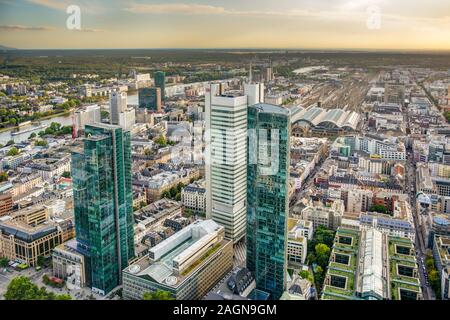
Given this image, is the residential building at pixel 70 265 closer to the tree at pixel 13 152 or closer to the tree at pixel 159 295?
the tree at pixel 159 295

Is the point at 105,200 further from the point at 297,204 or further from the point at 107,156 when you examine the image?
the point at 297,204

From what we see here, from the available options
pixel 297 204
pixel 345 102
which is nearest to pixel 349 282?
pixel 297 204

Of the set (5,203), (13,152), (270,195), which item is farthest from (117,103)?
(270,195)

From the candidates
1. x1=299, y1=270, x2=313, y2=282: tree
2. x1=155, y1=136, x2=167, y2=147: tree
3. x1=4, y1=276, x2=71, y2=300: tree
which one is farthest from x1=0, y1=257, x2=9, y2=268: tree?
x1=155, y1=136, x2=167, y2=147: tree

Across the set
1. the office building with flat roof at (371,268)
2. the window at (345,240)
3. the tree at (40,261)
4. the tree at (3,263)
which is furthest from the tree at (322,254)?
the tree at (3,263)

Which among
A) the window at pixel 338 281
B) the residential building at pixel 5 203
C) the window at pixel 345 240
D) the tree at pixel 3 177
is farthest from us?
the tree at pixel 3 177

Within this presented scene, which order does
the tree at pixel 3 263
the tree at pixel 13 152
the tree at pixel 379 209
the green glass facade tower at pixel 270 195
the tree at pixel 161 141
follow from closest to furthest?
the green glass facade tower at pixel 270 195
the tree at pixel 3 263
the tree at pixel 379 209
the tree at pixel 13 152
the tree at pixel 161 141
